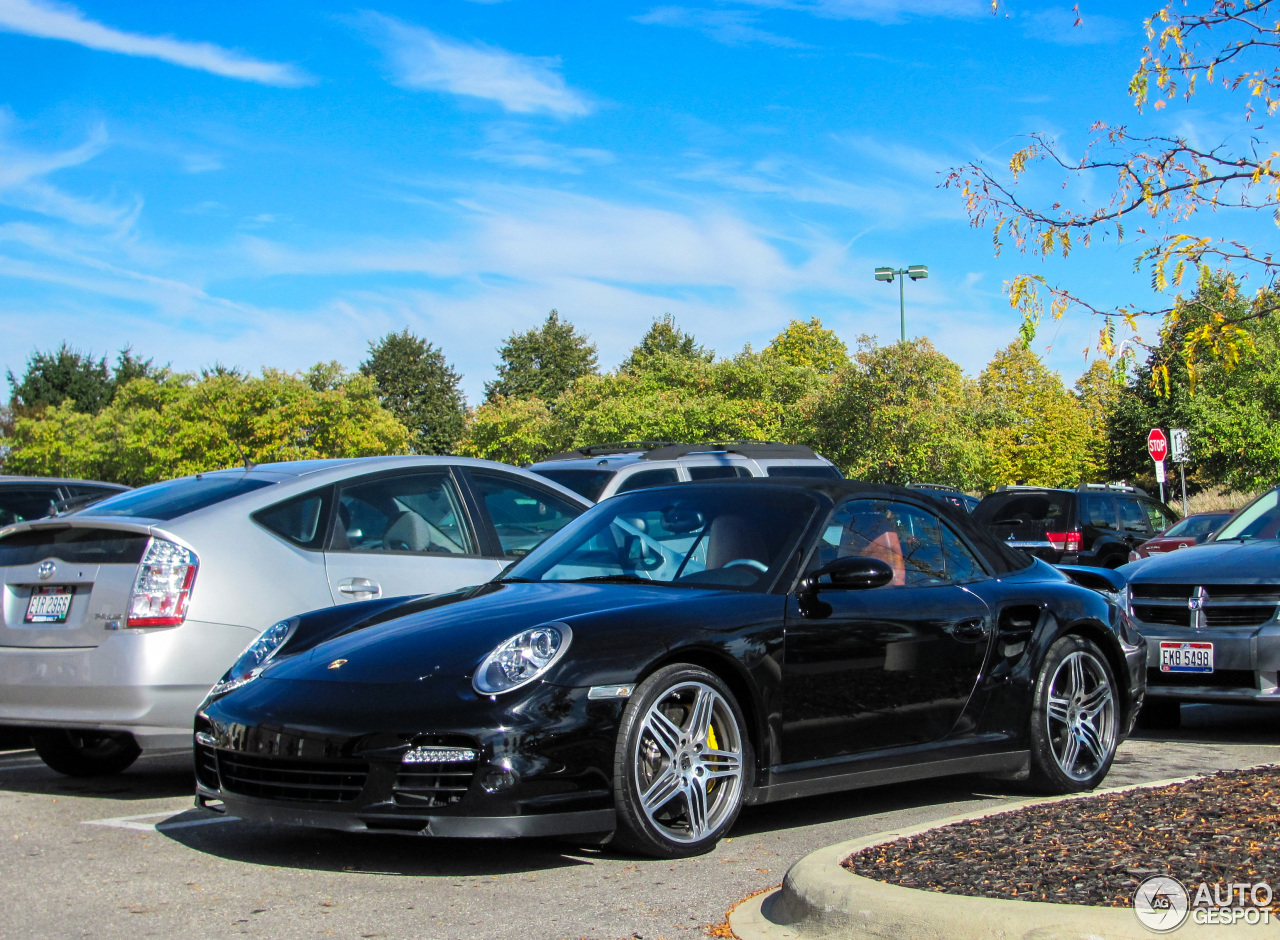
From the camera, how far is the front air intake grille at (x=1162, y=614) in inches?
323

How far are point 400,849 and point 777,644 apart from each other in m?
1.59

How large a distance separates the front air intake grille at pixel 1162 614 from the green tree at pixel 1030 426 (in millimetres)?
53607

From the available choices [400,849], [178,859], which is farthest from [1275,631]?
[178,859]

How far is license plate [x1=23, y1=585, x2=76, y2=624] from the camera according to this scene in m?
6.01

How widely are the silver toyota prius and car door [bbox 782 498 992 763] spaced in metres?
2.24

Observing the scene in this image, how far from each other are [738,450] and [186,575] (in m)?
8.71

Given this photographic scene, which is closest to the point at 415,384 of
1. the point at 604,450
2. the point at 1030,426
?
the point at 1030,426

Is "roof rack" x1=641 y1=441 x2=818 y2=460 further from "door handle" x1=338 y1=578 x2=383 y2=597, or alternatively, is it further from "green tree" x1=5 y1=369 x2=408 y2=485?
"green tree" x1=5 y1=369 x2=408 y2=485

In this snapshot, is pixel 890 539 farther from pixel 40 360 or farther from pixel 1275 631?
pixel 40 360

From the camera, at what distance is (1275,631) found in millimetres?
7715

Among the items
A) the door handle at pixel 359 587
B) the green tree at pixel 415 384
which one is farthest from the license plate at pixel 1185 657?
the green tree at pixel 415 384

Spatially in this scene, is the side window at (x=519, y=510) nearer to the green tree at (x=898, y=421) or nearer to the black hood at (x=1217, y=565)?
the black hood at (x=1217, y=565)

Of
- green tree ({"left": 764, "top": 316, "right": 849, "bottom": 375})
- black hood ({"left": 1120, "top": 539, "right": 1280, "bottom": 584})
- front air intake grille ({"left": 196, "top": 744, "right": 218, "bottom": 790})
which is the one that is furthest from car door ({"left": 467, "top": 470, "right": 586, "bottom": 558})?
green tree ({"left": 764, "top": 316, "right": 849, "bottom": 375})

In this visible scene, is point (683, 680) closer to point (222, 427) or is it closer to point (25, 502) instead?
point (25, 502)
